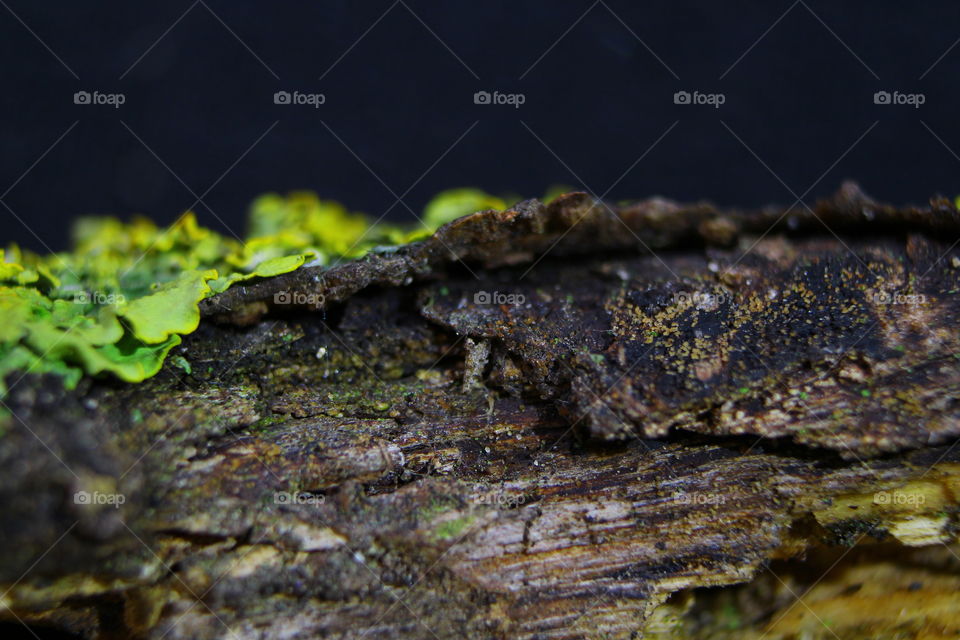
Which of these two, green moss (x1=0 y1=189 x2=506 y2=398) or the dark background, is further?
the dark background

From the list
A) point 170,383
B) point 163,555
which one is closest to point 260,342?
point 170,383

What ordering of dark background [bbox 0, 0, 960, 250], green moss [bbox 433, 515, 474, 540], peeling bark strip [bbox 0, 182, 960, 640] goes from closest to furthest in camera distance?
peeling bark strip [bbox 0, 182, 960, 640] → green moss [bbox 433, 515, 474, 540] → dark background [bbox 0, 0, 960, 250]

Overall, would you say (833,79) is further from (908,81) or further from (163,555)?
(163,555)

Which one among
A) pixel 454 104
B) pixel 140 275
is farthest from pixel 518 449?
pixel 454 104

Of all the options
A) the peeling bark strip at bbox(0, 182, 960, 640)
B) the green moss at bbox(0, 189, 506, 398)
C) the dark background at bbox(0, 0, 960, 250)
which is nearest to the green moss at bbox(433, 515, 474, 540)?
the peeling bark strip at bbox(0, 182, 960, 640)

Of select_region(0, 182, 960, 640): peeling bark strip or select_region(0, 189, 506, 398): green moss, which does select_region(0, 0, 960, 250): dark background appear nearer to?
select_region(0, 189, 506, 398): green moss

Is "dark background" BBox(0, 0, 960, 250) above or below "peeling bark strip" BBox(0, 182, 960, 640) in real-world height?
above
